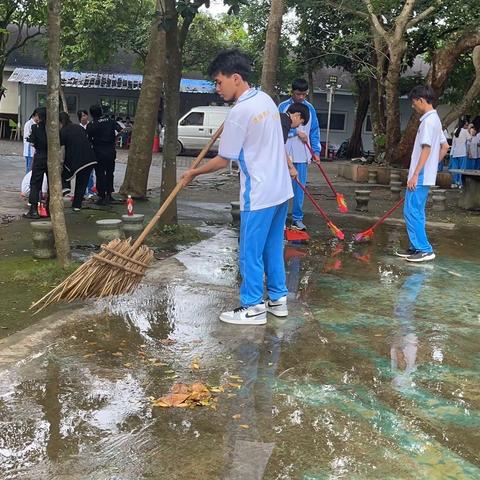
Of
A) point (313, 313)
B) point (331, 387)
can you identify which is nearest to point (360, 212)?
point (313, 313)

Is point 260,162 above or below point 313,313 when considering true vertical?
above

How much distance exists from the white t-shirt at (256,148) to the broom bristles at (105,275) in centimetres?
89

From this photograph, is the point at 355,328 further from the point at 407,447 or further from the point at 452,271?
the point at 452,271

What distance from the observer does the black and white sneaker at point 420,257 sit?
6566 mm

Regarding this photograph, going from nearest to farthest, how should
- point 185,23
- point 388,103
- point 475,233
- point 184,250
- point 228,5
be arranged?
point 228,5 < point 184,250 < point 185,23 < point 475,233 < point 388,103

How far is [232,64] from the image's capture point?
13.6ft

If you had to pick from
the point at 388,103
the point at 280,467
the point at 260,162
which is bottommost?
the point at 280,467

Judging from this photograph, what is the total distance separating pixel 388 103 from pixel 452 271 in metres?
9.63

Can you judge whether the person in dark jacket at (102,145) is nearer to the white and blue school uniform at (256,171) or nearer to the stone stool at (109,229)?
the stone stool at (109,229)

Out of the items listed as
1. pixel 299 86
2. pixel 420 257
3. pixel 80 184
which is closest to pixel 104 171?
pixel 80 184

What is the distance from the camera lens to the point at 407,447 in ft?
9.18

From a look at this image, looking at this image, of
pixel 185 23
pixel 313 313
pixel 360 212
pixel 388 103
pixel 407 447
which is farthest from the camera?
pixel 388 103

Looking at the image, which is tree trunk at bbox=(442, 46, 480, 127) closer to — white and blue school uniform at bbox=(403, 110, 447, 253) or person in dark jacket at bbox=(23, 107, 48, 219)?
white and blue school uniform at bbox=(403, 110, 447, 253)

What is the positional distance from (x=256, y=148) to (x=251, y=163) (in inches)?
4.2
